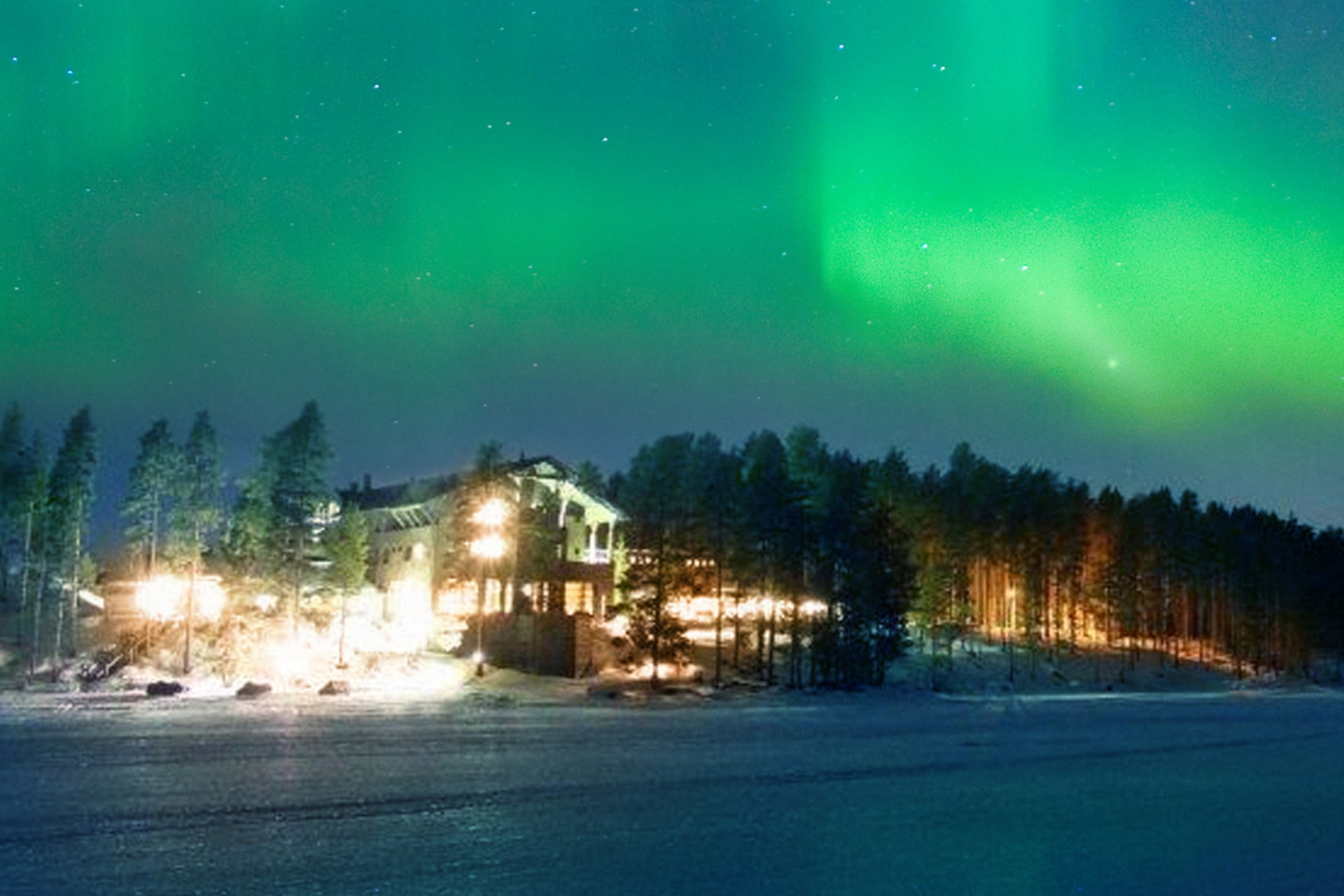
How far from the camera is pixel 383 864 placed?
15547 millimetres

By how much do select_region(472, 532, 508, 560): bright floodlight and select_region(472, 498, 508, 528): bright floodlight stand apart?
2.18 feet

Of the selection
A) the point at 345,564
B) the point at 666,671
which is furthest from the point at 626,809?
the point at 345,564

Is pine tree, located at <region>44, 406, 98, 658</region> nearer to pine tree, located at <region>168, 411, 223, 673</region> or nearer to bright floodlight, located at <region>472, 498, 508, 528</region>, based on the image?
pine tree, located at <region>168, 411, 223, 673</region>

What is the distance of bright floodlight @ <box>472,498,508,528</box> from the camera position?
2518 inches

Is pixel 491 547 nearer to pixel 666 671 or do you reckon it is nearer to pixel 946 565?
pixel 666 671

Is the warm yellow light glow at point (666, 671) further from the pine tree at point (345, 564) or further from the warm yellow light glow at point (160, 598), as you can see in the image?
the warm yellow light glow at point (160, 598)

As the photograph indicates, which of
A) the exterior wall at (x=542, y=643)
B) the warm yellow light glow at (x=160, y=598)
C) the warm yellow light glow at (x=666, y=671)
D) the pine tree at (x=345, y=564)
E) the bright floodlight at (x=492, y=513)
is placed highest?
the bright floodlight at (x=492, y=513)

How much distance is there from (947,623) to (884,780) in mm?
63075

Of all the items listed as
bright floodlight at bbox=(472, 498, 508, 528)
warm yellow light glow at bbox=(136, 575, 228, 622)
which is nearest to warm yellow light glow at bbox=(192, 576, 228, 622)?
warm yellow light glow at bbox=(136, 575, 228, 622)

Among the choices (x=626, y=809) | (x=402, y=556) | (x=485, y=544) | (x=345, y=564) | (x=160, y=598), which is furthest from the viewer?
(x=402, y=556)

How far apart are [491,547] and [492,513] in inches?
67.8

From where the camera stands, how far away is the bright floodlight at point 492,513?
63969 millimetres

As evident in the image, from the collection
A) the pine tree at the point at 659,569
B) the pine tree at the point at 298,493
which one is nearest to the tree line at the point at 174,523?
the pine tree at the point at 298,493

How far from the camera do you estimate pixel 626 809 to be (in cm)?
2119
